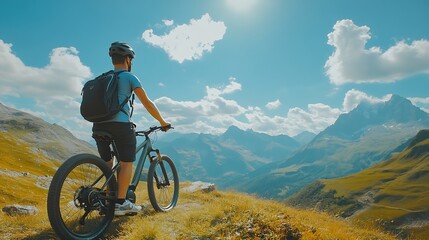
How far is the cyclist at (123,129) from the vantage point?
738cm

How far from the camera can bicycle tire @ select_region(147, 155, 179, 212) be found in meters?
10.0

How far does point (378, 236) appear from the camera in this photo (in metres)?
11.7

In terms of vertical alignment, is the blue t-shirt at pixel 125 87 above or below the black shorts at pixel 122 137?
above

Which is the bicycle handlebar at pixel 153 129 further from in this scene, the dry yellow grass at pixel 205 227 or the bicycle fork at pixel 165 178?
the dry yellow grass at pixel 205 227

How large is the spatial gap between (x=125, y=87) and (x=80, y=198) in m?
2.62

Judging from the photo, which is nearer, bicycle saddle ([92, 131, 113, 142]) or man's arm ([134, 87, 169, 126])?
bicycle saddle ([92, 131, 113, 142])

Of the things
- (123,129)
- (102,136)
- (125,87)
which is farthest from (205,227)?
(125,87)

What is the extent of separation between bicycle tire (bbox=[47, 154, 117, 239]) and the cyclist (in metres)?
0.26

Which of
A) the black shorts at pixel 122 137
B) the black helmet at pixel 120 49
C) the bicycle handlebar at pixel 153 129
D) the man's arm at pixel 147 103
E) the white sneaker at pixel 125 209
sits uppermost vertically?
the black helmet at pixel 120 49

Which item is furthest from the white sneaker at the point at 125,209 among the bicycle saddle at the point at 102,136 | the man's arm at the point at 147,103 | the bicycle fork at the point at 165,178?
the bicycle fork at the point at 165,178

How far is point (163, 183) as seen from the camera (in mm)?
10648

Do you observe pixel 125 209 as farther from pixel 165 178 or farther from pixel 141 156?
pixel 165 178

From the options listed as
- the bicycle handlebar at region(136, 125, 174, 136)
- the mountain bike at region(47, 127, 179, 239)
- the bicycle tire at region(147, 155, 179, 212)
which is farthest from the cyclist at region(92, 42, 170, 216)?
the bicycle tire at region(147, 155, 179, 212)

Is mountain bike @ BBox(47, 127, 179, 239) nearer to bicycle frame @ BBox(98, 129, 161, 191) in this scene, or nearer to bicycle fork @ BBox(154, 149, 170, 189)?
bicycle frame @ BBox(98, 129, 161, 191)
